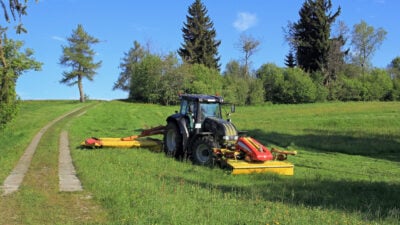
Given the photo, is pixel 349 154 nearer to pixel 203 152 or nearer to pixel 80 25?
pixel 203 152

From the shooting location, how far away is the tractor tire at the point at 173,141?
1631cm

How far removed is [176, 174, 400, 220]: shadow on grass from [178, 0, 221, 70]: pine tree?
62393 mm

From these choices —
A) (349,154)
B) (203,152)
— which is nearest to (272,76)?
(349,154)

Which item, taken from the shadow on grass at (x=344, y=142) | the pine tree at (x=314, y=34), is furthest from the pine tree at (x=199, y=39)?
the shadow on grass at (x=344, y=142)

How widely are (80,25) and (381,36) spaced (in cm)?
5284

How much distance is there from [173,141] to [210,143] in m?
3.02

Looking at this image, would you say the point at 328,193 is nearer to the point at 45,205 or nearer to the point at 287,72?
the point at 45,205

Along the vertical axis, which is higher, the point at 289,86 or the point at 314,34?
the point at 314,34

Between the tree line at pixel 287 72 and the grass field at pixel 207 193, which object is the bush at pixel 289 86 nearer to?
the tree line at pixel 287 72

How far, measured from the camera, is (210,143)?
14422 mm

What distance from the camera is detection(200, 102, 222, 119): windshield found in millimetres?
16141

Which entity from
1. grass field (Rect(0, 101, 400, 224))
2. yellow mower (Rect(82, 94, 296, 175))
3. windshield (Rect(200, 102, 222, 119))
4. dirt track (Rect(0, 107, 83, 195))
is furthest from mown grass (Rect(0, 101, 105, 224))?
windshield (Rect(200, 102, 222, 119))

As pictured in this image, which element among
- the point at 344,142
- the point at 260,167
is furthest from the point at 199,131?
the point at 344,142

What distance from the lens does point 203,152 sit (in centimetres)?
1484
